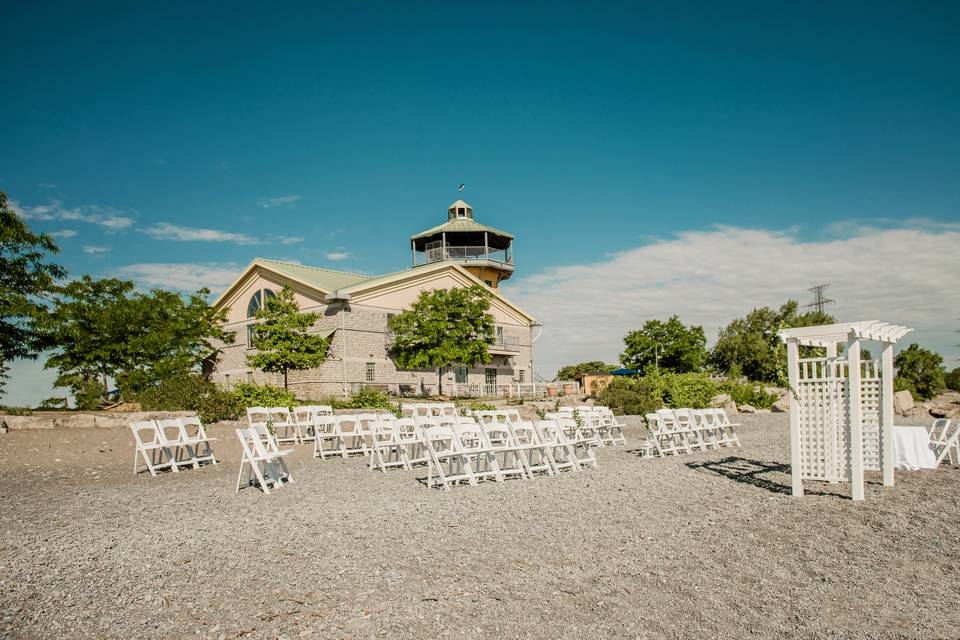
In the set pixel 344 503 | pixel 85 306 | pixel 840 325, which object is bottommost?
pixel 344 503

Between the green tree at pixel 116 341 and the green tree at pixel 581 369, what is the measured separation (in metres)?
34.5

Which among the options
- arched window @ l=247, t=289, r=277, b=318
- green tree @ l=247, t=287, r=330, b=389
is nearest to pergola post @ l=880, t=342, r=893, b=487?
green tree @ l=247, t=287, r=330, b=389

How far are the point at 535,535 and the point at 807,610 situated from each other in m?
2.59

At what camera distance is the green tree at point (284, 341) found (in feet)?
90.7

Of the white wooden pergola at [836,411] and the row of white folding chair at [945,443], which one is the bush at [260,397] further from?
the row of white folding chair at [945,443]

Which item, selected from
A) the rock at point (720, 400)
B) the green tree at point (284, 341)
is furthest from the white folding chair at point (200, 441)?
the rock at point (720, 400)

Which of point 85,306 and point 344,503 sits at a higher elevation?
point 85,306

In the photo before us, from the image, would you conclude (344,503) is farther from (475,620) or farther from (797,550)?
(797,550)

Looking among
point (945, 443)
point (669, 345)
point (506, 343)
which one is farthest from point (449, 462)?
point (669, 345)

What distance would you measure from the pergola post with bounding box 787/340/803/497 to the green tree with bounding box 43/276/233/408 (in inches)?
838

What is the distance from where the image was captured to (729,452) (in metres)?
13.5

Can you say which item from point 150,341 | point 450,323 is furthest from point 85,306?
point 450,323

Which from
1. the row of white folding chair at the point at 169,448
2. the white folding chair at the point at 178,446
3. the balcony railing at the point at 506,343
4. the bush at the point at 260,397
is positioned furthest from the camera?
the balcony railing at the point at 506,343

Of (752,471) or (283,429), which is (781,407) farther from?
(283,429)
